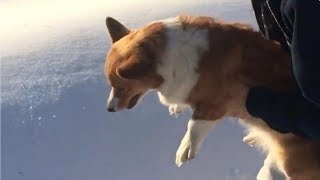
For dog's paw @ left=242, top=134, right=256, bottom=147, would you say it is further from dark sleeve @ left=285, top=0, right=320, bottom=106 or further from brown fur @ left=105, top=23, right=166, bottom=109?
dark sleeve @ left=285, top=0, right=320, bottom=106

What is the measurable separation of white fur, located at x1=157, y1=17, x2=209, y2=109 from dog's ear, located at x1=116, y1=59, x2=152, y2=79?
0.08 m

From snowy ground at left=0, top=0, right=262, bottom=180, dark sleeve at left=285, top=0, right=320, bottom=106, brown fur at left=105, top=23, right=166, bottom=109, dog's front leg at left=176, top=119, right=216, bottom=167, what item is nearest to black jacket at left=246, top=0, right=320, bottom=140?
dark sleeve at left=285, top=0, right=320, bottom=106

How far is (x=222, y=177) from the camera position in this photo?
260 cm

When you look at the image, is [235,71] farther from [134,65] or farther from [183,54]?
[134,65]

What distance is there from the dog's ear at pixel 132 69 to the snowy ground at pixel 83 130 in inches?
23.0

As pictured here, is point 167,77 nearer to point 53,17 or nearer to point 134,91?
point 134,91

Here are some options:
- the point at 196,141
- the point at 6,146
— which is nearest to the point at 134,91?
the point at 196,141

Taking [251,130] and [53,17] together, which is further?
[53,17]

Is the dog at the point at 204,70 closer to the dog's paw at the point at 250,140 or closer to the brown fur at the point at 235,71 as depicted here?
the brown fur at the point at 235,71

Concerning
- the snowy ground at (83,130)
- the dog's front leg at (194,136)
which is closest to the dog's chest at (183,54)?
the dog's front leg at (194,136)

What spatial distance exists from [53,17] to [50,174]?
5.26 feet

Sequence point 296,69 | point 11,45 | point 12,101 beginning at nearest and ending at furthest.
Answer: point 296,69 < point 12,101 < point 11,45

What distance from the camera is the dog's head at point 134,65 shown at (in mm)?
2148

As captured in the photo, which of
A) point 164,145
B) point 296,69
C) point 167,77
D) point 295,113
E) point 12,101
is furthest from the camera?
point 12,101
